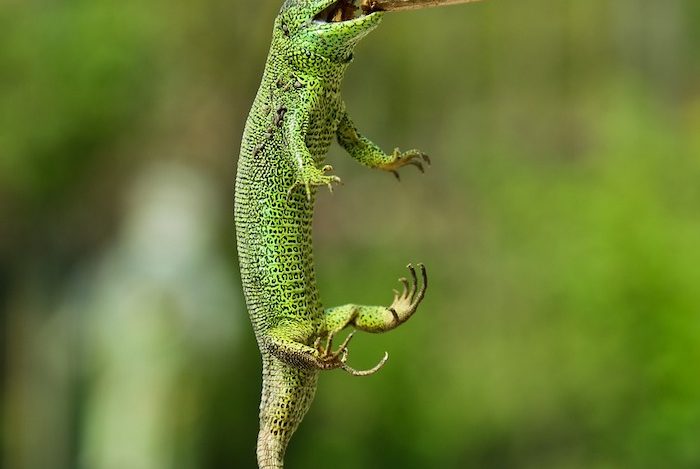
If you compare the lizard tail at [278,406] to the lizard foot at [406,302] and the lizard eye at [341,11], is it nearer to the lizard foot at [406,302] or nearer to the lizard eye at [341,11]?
the lizard foot at [406,302]

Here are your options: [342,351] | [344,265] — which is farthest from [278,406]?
[344,265]

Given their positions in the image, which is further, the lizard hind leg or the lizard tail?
the lizard tail

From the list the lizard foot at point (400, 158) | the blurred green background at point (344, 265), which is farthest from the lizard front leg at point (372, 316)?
the blurred green background at point (344, 265)

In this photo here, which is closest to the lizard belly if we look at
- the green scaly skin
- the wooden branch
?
the green scaly skin

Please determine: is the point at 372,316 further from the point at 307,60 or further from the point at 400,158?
the point at 307,60

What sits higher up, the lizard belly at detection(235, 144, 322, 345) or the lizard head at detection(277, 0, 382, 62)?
the lizard head at detection(277, 0, 382, 62)

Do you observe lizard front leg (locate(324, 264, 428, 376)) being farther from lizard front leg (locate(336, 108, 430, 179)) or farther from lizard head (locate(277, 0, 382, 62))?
lizard head (locate(277, 0, 382, 62))

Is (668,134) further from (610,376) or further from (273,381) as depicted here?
(273,381)
